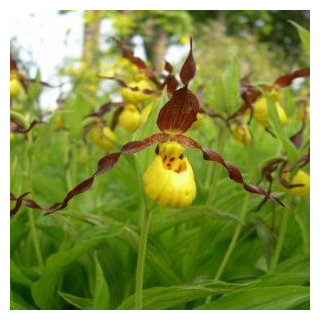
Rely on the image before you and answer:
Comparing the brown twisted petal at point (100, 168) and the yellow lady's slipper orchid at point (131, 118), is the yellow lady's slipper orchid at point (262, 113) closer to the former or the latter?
the yellow lady's slipper orchid at point (131, 118)

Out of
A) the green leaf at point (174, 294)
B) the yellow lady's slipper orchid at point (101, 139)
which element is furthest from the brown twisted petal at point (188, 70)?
the yellow lady's slipper orchid at point (101, 139)

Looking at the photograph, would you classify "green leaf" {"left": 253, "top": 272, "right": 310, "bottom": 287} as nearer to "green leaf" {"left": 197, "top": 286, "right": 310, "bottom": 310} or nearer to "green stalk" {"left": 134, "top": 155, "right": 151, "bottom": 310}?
"green leaf" {"left": 197, "top": 286, "right": 310, "bottom": 310}

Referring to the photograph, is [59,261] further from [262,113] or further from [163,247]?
[262,113]

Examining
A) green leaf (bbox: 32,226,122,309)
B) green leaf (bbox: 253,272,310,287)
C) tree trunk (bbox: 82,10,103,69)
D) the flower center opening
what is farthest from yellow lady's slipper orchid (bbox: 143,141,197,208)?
tree trunk (bbox: 82,10,103,69)

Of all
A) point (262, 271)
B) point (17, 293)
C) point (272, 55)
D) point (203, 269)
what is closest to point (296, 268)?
point (262, 271)

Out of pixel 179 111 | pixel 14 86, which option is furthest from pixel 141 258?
pixel 14 86
